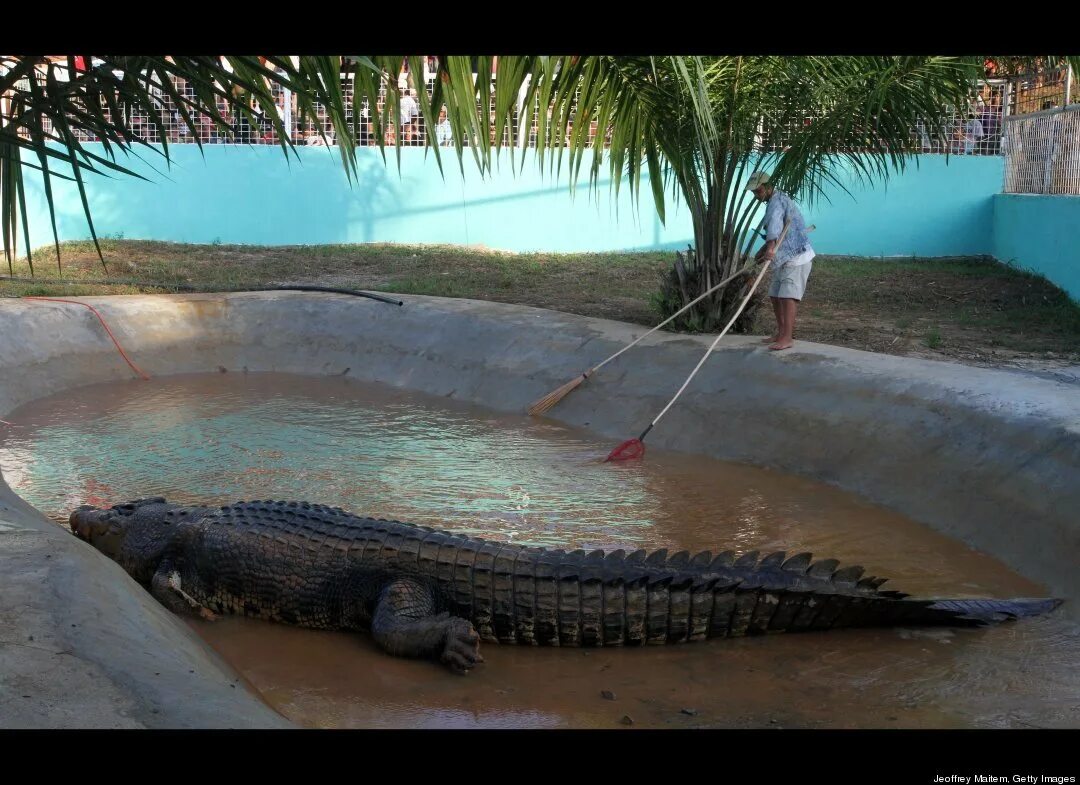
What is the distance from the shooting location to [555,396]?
779 centimetres

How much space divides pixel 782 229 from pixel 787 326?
84 centimetres

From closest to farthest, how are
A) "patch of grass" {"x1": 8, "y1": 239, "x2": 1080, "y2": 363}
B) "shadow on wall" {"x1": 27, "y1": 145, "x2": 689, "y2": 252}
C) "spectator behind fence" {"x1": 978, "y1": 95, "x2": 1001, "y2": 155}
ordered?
1. "patch of grass" {"x1": 8, "y1": 239, "x2": 1080, "y2": 363}
2. "shadow on wall" {"x1": 27, "y1": 145, "x2": 689, "y2": 252}
3. "spectator behind fence" {"x1": 978, "y1": 95, "x2": 1001, "y2": 155}

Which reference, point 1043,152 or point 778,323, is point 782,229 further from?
point 1043,152

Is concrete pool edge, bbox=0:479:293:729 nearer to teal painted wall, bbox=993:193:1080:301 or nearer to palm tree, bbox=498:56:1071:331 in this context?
palm tree, bbox=498:56:1071:331

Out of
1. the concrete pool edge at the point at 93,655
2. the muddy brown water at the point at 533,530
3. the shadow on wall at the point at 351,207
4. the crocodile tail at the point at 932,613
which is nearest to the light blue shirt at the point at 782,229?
the muddy brown water at the point at 533,530

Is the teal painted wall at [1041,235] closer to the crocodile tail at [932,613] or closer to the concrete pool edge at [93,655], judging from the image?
the crocodile tail at [932,613]

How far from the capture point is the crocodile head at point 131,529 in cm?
448

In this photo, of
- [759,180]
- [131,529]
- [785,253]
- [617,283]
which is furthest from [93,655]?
[617,283]

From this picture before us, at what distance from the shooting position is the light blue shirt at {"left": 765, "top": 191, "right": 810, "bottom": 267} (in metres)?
7.57

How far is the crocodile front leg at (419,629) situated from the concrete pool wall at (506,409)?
26.1 inches

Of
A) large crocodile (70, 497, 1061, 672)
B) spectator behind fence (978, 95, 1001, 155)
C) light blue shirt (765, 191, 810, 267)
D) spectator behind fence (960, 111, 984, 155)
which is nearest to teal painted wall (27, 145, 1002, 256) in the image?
spectator behind fence (960, 111, 984, 155)

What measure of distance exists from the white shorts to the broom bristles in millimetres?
1597
